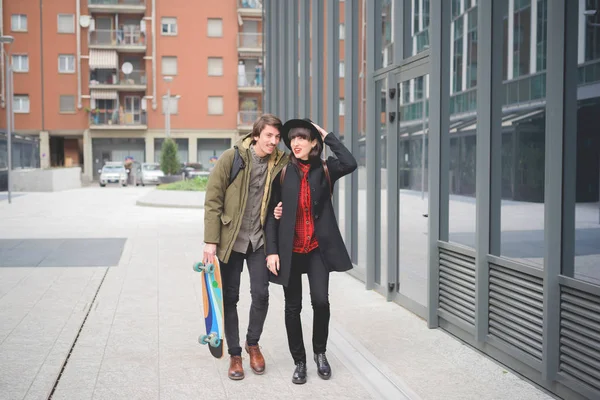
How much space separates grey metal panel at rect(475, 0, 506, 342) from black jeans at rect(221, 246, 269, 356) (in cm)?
162

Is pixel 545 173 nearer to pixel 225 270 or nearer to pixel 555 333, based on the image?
pixel 555 333

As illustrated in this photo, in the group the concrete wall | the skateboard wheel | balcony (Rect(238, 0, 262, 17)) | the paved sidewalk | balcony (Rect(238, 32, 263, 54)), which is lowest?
the paved sidewalk

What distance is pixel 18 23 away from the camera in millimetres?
52500

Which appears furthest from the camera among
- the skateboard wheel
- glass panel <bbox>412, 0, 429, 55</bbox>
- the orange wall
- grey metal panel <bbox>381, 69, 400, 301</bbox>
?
the orange wall

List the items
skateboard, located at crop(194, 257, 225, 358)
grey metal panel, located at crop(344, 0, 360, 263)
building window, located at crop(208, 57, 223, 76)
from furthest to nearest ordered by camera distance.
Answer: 1. building window, located at crop(208, 57, 223, 76)
2. grey metal panel, located at crop(344, 0, 360, 263)
3. skateboard, located at crop(194, 257, 225, 358)

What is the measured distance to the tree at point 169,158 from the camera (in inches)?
1519

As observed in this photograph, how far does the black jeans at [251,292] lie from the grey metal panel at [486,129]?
162 centimetres

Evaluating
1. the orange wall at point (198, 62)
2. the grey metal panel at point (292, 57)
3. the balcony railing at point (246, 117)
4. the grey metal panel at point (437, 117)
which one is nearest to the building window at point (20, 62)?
the orange wall at point (198, 62)

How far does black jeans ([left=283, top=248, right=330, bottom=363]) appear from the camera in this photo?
5.08 metres

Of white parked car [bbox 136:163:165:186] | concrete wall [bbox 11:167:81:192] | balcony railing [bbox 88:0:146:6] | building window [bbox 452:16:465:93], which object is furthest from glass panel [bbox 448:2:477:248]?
balcony railing [bbox 88:0:146:6]

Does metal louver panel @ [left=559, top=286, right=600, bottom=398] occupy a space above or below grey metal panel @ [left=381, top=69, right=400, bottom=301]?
below

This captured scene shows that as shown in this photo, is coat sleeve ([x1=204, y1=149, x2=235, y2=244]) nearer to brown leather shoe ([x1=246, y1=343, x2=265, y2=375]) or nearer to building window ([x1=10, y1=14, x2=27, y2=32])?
brown leather shoe ([x1=246, y1=343, x2=265, y2=375])

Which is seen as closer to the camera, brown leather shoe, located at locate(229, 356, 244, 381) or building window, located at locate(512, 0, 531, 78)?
brown leather shoe, located at locate(229, 356, 244, 381)

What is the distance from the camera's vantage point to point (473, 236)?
6.15 meters
